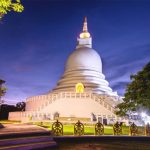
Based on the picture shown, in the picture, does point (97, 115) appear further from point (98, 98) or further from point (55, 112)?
point (55, 112)

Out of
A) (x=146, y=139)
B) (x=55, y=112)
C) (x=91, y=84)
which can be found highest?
(x=91, y=84)

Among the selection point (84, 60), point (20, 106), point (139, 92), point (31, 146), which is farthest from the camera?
point (20, 106)

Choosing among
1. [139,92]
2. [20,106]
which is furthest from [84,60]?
[139,92]

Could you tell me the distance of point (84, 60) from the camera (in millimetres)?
59062

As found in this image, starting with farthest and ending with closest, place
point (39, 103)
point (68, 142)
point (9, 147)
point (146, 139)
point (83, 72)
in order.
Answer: point (83, 72) < point (39, 103) < point (146, 139) < point (68, 142) < point (9, 147)

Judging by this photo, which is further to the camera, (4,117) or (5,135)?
(4,117)

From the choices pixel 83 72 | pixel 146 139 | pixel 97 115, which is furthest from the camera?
pixel 83 72

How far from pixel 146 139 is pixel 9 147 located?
1188cm

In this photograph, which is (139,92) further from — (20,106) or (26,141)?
(20,106)

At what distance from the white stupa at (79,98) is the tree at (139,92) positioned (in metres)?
10.5

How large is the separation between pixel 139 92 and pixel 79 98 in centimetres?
1887

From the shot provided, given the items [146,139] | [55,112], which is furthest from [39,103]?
[146,139]

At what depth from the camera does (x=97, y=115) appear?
3878 centimetres

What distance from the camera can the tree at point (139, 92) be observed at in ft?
83.3
